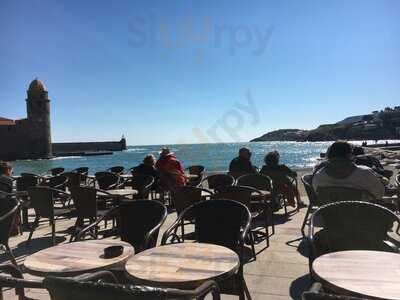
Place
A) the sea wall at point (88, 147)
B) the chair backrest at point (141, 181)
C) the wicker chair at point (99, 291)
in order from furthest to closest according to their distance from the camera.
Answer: the sea wall at point (88, 147), the chair backrest at point (141, 181), the wicker chair at point (99, 291)

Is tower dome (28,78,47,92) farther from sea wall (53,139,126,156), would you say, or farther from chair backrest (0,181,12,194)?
chair backrest (0,181,12,194)

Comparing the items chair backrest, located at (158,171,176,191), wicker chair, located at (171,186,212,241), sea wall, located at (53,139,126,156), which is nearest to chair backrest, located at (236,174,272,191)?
wicker chair, located at (171,186,212,241)

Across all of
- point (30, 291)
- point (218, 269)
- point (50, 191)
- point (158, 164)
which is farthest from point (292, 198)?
point (218, 269)

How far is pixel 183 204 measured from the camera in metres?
4.99

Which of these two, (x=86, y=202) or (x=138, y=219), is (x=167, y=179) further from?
(x=138, y=219)

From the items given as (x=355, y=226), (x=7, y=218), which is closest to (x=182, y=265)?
(x=355, y=226)

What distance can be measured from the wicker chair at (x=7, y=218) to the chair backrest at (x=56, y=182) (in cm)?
350

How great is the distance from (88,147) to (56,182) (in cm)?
11560

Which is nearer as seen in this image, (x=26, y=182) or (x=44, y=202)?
(x=44, y=202)

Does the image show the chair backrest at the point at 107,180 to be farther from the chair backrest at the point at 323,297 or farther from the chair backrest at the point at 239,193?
the chair backrest at the point at 323,297

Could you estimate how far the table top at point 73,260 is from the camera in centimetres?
247

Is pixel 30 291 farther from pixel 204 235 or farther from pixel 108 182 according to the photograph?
pixel 108 182

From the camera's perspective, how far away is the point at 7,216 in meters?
3.88

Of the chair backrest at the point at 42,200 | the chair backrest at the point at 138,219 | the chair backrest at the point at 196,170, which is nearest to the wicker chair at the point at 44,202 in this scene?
the chair backrest at the point at 42,200
